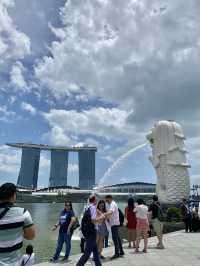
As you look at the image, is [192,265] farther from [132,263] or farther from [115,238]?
[115,238]

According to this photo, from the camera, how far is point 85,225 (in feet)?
27.6

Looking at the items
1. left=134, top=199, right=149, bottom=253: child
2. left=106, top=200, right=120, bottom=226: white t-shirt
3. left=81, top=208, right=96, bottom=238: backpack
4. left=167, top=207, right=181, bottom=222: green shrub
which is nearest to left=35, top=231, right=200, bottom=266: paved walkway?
left=134, top=199, right=149, bottom=253: child

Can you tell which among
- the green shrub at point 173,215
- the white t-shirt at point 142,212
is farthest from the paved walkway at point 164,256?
the green shrub at point 173,215

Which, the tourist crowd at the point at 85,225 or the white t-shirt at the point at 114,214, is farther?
the white t-shirt at the point at 114,214

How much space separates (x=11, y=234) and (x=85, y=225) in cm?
433

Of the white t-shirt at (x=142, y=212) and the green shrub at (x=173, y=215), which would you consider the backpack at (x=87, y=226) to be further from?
the green shrub at (x=173, y=215)

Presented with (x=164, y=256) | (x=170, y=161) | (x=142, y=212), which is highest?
(x=170, y=161)

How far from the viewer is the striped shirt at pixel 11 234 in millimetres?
4156

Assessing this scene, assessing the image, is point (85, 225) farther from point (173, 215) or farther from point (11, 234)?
point (173, 215)

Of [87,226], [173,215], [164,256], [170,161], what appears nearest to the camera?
[87,226]

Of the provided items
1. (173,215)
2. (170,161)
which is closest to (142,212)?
(173,215)

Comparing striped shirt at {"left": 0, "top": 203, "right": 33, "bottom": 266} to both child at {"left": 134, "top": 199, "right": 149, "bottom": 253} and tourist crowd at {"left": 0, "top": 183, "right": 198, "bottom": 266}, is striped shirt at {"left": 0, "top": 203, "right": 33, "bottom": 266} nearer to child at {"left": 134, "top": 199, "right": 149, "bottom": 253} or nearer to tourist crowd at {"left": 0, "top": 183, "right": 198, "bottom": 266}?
tourist crowd at {"left": 0, "top": 183, "right": 198, "bottom": 266}

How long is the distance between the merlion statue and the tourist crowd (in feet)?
96.8

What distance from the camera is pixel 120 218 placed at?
11828 millimetres
